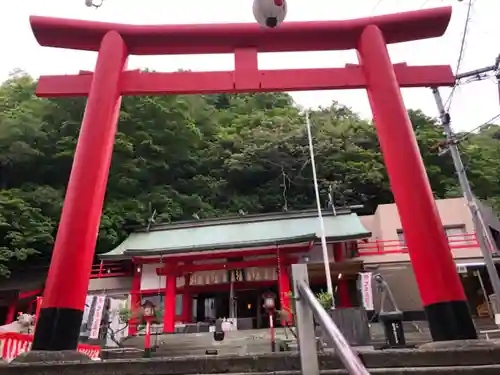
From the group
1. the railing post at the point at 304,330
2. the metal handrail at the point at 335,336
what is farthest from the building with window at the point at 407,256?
the metal handrail at the point at 335,336

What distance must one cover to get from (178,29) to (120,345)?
10209mm

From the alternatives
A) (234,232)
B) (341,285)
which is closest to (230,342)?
(234,232)

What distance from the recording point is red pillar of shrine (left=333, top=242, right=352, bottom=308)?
645 inches

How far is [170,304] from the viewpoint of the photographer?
1505 centimetres

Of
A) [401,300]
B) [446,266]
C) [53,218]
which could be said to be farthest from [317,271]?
[53,218]

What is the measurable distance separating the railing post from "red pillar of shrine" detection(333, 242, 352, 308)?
1444 centimetres

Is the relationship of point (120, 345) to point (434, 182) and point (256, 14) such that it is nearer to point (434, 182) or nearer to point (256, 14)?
point (256, 14)

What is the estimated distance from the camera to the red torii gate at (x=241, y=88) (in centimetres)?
428

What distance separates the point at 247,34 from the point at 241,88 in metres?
0.91

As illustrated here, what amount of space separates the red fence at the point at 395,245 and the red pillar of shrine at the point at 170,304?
27.3ft

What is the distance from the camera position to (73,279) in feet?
14.3

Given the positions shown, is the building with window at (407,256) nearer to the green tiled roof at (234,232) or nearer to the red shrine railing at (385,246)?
the red shrine railing at (385,246)

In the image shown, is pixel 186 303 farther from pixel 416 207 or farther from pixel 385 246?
pixel 416 207

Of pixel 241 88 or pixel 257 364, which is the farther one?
pixel 241 88
